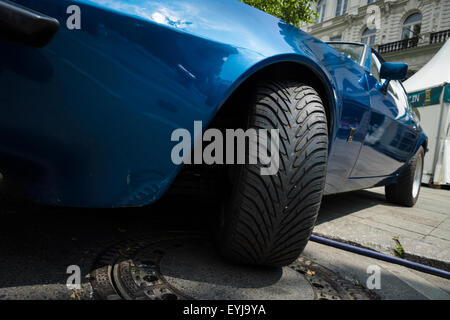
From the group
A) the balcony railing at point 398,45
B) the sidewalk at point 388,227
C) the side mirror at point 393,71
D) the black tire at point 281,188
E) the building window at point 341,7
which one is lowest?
the sidewalk at point 388,227

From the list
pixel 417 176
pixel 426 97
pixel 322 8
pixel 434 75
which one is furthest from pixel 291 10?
pixel 322 8

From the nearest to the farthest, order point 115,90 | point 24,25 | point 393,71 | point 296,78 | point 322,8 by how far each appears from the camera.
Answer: point 24,25 < point 115,90 < point 296,78 < point 393,71 < point 322,8

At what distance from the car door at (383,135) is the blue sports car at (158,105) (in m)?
0.77

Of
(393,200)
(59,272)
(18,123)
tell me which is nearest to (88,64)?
(18,123)

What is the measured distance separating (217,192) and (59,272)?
0.71 meters

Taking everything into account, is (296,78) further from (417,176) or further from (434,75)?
(434,75)

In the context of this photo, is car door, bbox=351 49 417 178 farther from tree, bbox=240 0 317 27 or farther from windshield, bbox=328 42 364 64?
tree, bbox=240 0 317 27

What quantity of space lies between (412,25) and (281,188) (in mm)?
22596

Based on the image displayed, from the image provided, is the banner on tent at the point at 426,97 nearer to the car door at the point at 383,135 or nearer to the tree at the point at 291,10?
the car door at the point at 383,135

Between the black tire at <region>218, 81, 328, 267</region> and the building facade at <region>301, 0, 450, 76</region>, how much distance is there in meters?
19.3

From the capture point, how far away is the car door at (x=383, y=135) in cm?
190

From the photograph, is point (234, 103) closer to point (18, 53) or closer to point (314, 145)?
point (314, 145)

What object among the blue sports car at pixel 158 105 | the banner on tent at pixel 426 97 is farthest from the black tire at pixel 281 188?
the banner on tent at pixel 426 97

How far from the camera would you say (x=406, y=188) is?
10.6 feet
